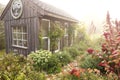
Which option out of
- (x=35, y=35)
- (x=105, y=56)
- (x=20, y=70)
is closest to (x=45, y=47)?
(x=35, y=35)

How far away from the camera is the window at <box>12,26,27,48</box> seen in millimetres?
8961

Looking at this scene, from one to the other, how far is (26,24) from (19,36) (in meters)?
1.23

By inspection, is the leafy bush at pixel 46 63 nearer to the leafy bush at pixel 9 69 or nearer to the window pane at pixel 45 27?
the leafy bush at pixel 9 69

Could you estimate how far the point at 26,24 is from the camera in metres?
8.59

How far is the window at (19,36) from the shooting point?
896 cm

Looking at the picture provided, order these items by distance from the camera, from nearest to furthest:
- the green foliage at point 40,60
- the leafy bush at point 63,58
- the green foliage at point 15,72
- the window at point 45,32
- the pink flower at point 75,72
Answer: the green foliage at point 15,72, the pink flower at point 75,72, the green foliage at point 40,60, the leafy bush at point 63,58, the window at point 45,32

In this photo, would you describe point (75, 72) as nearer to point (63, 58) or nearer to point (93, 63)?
point (93, 63)

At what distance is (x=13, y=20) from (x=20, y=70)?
21.4 feet

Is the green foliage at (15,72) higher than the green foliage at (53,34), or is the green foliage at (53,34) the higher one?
the green foliage at (53,34)

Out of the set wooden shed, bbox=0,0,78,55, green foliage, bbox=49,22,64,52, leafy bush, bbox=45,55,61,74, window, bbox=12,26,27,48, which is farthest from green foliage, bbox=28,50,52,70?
window, bbox=12,26,27,48

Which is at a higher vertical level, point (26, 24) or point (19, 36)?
point (26, 24)

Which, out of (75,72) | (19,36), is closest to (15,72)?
(75,72)

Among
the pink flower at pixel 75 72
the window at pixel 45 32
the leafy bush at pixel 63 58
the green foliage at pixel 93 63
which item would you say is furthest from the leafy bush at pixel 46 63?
the window at pixel 45 32

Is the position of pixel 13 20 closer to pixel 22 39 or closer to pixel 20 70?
pixel 22 39
